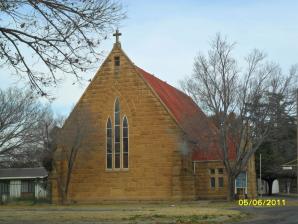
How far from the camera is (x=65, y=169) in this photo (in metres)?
46.7

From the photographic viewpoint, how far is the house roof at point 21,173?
56.5 metres

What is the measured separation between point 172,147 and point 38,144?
1219 cm

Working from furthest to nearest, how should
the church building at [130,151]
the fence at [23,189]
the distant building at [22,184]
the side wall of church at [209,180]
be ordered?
the distant building at [22,184]
the fence at [23,189]
the side wall of church at [209,180]
the church building at [130,151]

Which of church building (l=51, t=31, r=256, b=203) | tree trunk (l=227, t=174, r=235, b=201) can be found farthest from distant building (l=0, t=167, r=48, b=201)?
tree trunk (l=227, t=174, r=235, b=201)

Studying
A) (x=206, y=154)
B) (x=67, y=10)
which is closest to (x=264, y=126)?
(x=206, y=154)

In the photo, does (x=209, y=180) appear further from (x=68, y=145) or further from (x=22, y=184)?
(x=22, y=184)

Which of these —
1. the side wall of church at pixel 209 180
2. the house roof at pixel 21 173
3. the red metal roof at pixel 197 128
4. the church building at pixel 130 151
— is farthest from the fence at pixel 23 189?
the side wall of church at pixel 209 180

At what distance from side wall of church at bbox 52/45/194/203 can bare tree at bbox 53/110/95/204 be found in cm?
12

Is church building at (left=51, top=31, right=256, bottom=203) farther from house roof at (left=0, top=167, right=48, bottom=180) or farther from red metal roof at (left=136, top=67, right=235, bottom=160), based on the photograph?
house roof at (left=0, top=167, right=48, bottom=180)

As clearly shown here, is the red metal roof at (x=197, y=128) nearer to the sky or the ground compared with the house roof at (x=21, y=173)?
nearer to the sky

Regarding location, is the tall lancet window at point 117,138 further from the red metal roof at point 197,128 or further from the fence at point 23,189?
the fence at point 23,189

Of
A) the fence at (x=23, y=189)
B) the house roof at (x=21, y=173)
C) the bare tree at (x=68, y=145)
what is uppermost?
the bare tree at (x=68, y=145)

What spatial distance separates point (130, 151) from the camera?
45906 millimetres

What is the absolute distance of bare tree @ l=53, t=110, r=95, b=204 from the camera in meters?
44.6
